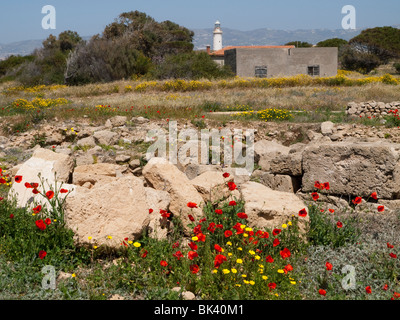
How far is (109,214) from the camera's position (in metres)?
4.20

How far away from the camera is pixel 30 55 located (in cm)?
4266

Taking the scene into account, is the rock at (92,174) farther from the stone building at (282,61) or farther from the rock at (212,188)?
the stone building at (282,61)

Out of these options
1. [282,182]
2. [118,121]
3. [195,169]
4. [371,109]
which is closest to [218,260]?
[282,182]

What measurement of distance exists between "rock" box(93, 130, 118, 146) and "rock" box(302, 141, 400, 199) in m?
5.72

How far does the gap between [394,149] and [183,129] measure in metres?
7.00

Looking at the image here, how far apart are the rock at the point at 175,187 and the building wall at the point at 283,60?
24887mm

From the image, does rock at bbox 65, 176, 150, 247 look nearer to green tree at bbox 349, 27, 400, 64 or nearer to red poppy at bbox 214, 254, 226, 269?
red poppy at bbox 214, 254, 226, 269

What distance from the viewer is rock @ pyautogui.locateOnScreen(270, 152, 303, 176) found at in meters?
6.06

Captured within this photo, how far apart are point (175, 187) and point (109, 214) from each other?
44.0 inches

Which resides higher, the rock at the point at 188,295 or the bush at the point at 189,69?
the bush at the point at 189,69

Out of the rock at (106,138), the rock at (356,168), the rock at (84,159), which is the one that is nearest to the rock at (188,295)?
the rock at (356,168)

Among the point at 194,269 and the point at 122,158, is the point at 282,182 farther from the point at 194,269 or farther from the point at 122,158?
the point at 122,158

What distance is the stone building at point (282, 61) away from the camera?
2925 cm

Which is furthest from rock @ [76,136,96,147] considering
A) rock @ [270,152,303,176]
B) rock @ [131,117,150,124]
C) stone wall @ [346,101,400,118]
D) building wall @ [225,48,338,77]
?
building wall @ [225,48,338,77]
